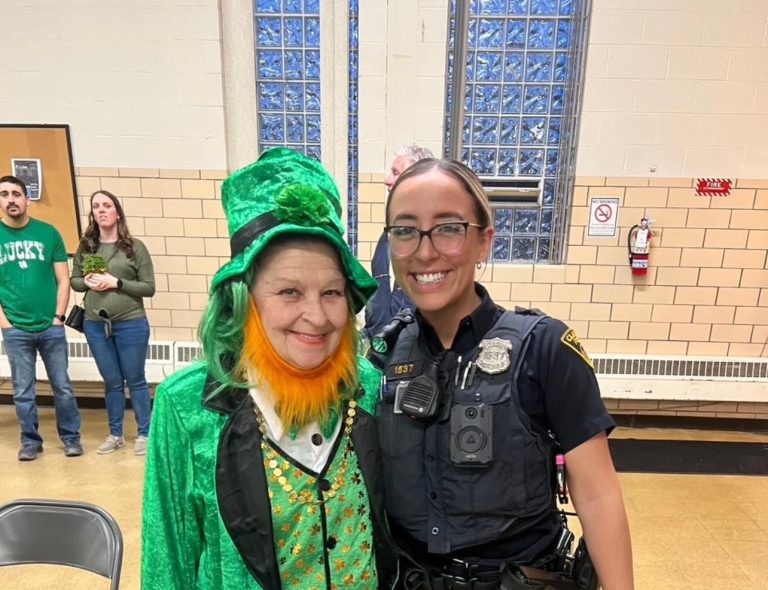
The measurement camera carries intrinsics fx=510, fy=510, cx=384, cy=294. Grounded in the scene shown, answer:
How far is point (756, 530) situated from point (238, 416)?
320cm

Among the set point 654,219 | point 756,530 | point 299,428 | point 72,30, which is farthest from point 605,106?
point 72,30

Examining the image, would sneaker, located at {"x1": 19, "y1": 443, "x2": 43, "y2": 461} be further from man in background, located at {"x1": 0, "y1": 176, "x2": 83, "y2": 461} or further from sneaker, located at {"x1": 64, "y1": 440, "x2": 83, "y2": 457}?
sneaker, located at {"x1": 64, "y1": 440, "x2": 83, "y2": 457}

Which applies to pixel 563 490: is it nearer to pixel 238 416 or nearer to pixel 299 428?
pixel 299 428

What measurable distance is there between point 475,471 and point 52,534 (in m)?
1.33

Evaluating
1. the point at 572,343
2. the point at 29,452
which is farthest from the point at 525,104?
the point at 29,452

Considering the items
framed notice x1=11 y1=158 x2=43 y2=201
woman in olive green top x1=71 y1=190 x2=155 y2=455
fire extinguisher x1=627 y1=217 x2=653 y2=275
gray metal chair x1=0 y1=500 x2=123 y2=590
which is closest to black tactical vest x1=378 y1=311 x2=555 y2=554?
gray metal chair x1=0 y1=500 x2=123 y2=590

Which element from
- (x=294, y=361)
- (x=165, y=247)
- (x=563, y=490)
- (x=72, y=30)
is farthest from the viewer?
(x=165, y=247)

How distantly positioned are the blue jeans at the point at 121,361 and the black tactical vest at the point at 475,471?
113 inches

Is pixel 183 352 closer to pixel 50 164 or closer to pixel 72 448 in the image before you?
pixel 72 448

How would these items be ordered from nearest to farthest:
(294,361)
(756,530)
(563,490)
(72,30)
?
(294,361), (563,490), (756,530), (72,30)

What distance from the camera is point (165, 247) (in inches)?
158

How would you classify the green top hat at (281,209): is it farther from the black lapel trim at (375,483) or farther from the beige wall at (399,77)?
the beige wall at (399,77)

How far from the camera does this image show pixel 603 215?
12.7 ft

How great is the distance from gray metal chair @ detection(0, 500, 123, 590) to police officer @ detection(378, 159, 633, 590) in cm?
99
